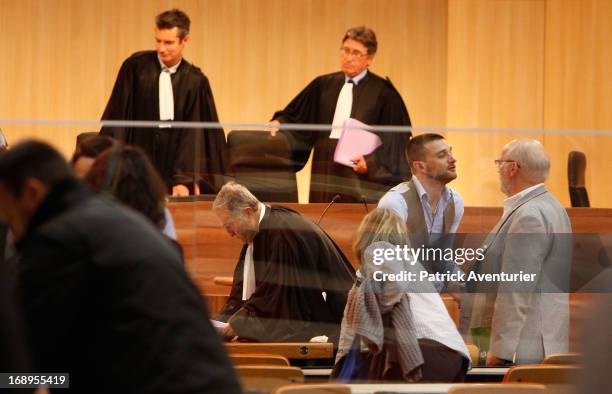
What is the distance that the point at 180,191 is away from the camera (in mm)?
5652

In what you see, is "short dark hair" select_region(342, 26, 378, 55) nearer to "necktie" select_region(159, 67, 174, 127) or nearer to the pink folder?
"necktie" select_region(159, 67, 174, 127)

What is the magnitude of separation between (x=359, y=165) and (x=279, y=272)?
62cm

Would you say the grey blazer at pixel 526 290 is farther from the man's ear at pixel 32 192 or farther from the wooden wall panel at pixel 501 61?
the wooden wall panel at pixel 501 61

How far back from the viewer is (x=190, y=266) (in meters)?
5.68

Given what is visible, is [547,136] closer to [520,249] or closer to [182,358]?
[520,249]

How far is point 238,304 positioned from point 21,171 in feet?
10.1

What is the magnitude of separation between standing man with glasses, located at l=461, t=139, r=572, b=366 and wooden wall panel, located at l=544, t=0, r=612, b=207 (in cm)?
547

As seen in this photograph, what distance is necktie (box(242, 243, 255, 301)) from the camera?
18.6 ft

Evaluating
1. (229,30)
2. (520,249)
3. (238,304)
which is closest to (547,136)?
(520,249)

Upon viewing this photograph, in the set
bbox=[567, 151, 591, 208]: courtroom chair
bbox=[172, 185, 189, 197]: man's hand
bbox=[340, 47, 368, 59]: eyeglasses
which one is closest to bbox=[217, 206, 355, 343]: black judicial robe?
bbox=[172, 185, 189, 197]: man's hand

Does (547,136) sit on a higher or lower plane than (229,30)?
lower

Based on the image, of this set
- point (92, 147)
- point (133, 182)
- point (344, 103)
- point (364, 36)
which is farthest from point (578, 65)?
point (133, 182)

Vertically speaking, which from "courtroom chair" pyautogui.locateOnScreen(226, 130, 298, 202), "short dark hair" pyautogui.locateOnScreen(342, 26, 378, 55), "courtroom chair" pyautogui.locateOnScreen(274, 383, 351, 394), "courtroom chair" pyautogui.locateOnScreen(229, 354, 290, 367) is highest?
Answer: "short dark hair" pyautogui.locateOnScreen(342, 26, 378, 55)

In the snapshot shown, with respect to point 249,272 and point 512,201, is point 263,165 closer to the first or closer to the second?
point 249,272
